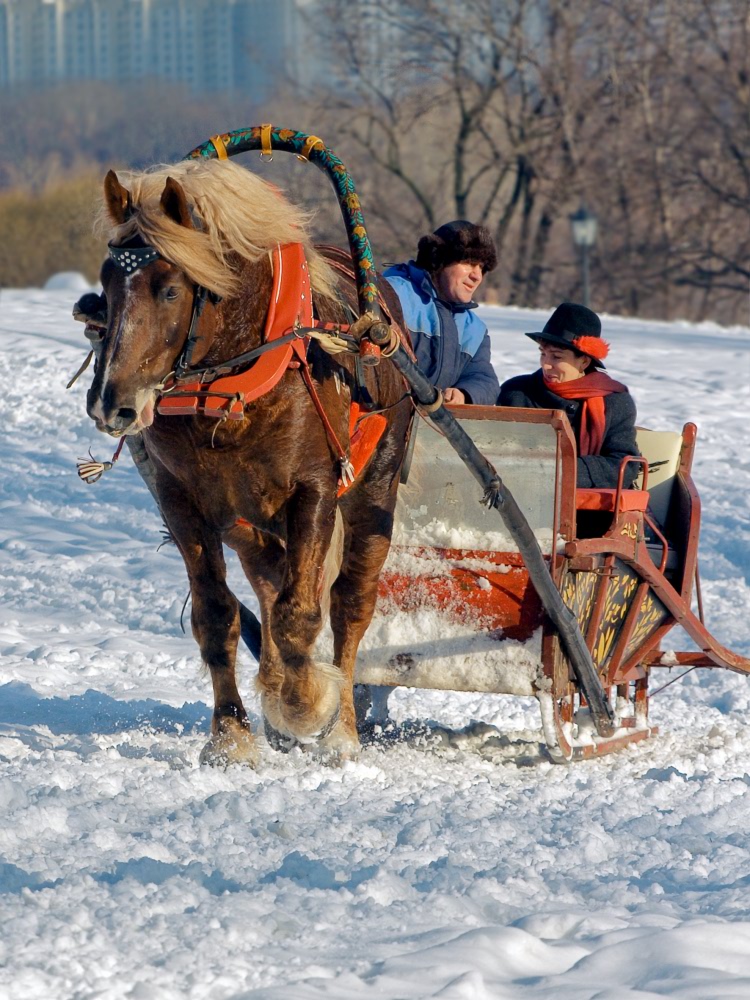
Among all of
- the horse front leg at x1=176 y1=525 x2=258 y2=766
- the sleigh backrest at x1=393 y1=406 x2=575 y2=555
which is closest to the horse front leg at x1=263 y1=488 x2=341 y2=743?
the horse front leg at x1=176 y1=525 x2=258 y2=766

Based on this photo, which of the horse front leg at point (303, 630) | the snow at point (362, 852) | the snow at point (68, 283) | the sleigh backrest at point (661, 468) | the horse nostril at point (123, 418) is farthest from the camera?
the snow at point (68, 283)

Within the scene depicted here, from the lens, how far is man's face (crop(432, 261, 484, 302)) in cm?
509

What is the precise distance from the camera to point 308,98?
26812mm

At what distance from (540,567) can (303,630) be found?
0.79m

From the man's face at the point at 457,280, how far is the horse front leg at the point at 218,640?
1.40 meters

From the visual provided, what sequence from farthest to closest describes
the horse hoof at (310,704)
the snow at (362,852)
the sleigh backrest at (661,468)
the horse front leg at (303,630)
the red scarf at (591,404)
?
the sleigh backrest at (661,468)
the red scarf at (591,404)
the horse hoof at (310,704)
the horse front leg at (303,630)
the snow at (362,852)

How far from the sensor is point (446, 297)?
517 centimetres

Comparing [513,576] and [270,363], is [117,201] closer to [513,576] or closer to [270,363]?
[270,363]

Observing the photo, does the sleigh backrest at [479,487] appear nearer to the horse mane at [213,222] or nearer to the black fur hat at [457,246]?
the black fur hat at [457,246]

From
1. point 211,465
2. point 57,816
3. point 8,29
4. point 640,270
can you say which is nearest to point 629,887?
point 57,816

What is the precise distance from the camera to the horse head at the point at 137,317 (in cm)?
360

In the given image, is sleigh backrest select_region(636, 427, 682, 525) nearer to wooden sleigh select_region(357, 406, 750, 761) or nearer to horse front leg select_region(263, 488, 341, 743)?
wooden sleigh select_region(357, 406, 750, 761)

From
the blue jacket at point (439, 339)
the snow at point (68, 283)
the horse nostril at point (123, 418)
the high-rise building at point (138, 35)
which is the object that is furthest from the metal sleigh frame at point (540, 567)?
the high-rise building at point (138, 35)

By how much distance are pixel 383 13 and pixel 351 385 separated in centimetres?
2406
